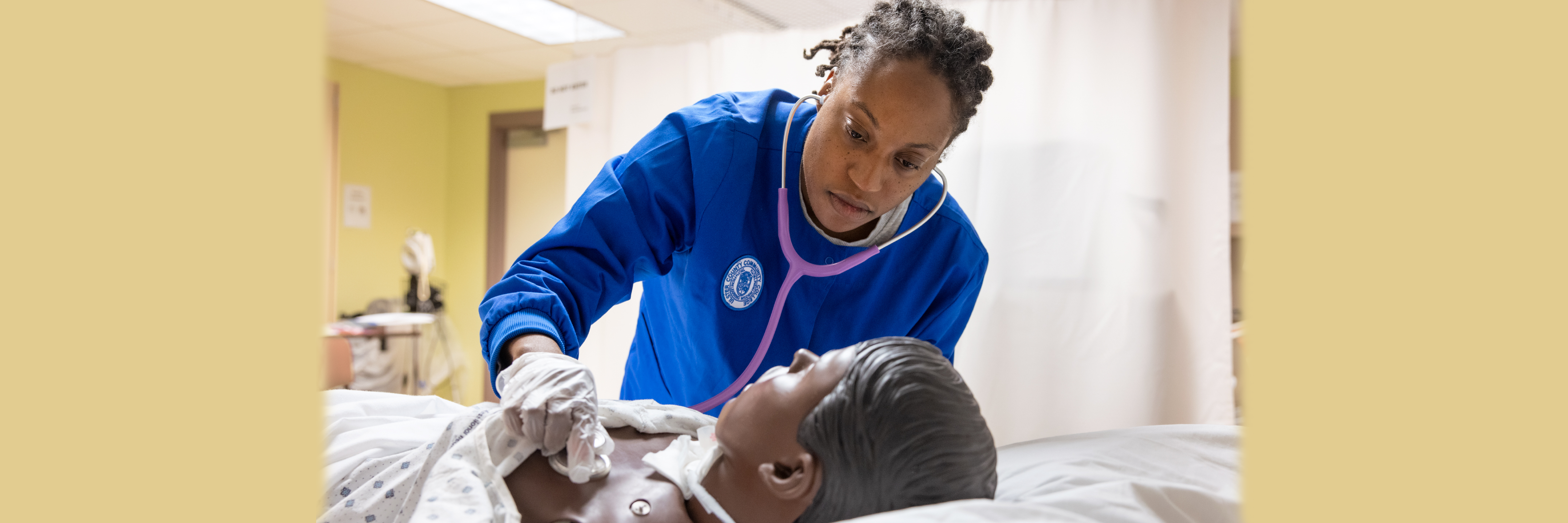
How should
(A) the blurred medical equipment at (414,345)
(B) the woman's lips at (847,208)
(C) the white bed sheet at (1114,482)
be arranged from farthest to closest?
1. (A) the blurred medical equipment at (414,345)
2. (B) the woman's lips at (847,208)
3. (C) the white bed sheet at (1114,482)

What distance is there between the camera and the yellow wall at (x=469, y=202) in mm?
5496

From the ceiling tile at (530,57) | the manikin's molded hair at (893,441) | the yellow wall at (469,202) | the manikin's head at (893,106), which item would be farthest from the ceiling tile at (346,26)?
the manikin's molded hair at (893,441)

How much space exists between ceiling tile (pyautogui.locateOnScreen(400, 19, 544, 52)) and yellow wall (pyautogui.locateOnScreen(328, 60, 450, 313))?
2.66ft

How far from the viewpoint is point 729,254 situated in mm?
1339

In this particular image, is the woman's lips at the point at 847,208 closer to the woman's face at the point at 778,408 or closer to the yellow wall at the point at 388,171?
the woman's face at the point at 778,408

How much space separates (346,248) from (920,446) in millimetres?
4989

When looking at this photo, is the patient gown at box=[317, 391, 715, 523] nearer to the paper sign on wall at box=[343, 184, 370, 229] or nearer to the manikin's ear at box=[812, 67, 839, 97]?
the manikin's ear at box=[812, 67, 839, 97]

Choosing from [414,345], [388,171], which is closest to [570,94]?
[414,345]

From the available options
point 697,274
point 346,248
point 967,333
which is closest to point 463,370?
point 346,248

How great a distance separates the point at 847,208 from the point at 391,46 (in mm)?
4258

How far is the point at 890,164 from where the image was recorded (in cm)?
116

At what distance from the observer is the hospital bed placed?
84cm

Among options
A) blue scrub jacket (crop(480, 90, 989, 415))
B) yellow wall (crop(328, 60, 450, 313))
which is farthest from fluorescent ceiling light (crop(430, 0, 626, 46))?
blue scrub jacket (crop(480, 90, 989, 415))

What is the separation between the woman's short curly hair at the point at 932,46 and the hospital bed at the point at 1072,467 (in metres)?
0.49
